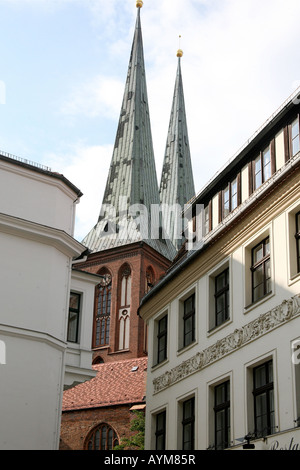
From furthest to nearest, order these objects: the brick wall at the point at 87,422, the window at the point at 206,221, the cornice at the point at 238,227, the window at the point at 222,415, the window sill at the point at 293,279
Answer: the brick wall at the point at 87,422
the window at the point at 206,221
the window at the point at 222,415
the cornice at the point at 238,227
the window sill at the point at 293,279

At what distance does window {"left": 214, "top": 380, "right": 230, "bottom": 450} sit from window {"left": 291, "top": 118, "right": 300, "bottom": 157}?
6.51m

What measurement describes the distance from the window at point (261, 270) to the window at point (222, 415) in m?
2.75

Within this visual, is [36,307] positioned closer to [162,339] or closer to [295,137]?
[162,339]

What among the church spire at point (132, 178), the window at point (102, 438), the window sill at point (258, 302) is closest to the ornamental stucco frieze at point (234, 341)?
the window sill at point (258, 302)

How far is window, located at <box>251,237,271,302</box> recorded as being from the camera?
1983 centimetres

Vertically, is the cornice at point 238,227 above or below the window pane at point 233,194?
below

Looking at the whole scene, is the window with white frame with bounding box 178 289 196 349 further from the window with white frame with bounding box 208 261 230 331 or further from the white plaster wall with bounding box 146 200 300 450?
the window with white frame with bounding box 208 261 230 331

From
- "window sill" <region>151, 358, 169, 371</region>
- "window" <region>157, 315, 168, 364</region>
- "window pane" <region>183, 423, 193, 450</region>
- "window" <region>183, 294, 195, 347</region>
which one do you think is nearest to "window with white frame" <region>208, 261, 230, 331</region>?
"window" <region>183, 294, 195, 347</region>

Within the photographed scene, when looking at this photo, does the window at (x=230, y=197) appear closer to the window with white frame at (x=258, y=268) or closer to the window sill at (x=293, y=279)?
the window with white frame at (x=258, y=268)

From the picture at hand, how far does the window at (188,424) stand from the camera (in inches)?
898

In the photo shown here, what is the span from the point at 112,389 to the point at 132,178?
102ft

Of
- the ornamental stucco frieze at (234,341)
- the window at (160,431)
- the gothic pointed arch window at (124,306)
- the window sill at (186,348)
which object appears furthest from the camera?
the gothic pointed arch window at (124,306)

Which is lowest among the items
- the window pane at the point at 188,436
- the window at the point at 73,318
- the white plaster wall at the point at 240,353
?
the window pane at the point at 188,436
